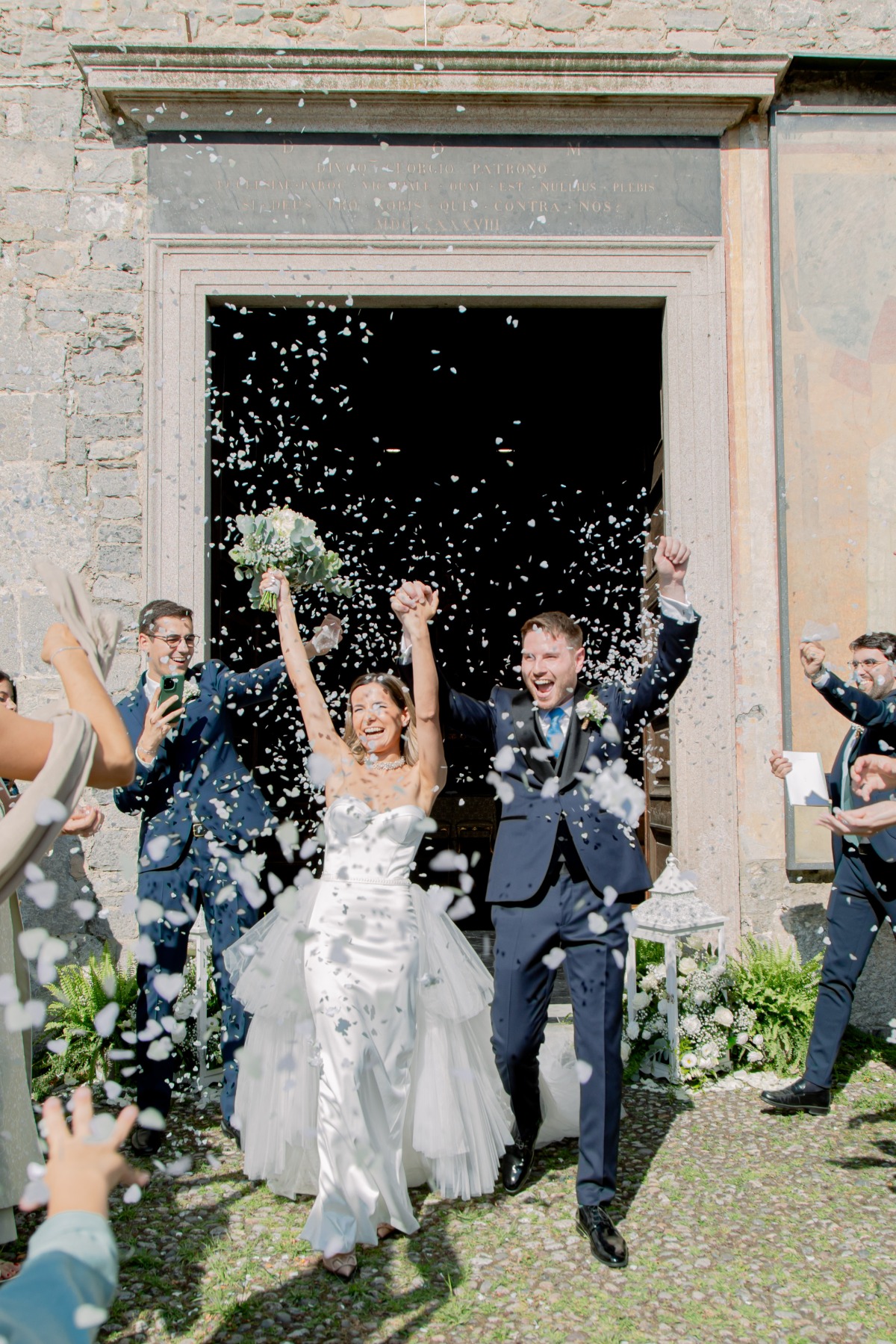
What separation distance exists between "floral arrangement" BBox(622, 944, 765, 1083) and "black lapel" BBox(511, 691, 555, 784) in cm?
191

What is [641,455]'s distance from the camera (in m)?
8.77

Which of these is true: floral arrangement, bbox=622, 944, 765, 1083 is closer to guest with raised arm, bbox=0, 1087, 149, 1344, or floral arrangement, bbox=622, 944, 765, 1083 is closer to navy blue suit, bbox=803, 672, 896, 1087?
navy blue suit, bbox=803, 672, 896, 1087

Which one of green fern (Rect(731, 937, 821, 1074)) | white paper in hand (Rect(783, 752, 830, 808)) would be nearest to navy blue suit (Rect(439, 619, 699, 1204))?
white paper in hand (Rect(783, 752, 830, 808))

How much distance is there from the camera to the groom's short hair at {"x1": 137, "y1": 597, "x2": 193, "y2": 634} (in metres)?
4.14

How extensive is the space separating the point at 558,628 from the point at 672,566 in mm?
485

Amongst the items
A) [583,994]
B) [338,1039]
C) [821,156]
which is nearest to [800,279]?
[821,156]

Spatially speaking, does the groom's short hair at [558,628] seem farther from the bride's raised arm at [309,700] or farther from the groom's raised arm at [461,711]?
the bride's raised arm at [309,700]

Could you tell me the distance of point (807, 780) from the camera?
4723mm

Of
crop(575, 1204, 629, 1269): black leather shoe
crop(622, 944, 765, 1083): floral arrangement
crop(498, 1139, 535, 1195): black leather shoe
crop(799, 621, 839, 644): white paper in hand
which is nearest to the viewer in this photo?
crop(575, 1204, 629, 1269): black leather shoe

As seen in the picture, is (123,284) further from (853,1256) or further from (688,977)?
(853,1256)

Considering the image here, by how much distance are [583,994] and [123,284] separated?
4.76 metres

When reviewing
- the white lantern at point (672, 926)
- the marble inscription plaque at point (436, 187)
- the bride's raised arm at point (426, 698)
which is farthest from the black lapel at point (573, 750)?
the marble inscription plaque at point (436, 187)

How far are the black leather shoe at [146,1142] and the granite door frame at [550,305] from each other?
2.63 m

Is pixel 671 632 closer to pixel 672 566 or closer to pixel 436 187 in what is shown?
pixel 672 566
